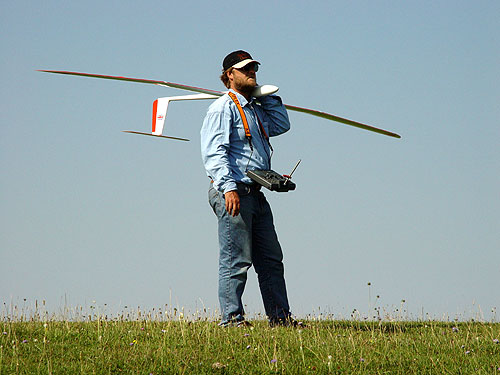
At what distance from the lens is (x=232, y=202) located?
657 cm

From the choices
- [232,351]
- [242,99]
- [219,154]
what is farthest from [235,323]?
[242,99]

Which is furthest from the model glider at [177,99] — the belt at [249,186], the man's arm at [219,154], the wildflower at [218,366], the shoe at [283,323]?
the wildflower at [218,366]

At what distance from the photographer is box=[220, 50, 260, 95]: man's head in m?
7.22

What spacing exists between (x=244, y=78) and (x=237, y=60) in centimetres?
24

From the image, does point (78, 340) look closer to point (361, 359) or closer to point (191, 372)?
point (191, 372)

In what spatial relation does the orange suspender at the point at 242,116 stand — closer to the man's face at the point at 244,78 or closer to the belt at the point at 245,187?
the man's face at the point at 244,78

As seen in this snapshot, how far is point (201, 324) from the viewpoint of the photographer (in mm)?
7055

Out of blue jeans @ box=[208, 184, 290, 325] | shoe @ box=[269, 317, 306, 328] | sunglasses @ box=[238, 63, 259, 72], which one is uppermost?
sunglasses @ box=[238, 63, 259, 72]

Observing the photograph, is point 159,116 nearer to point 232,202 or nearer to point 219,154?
point 219,154

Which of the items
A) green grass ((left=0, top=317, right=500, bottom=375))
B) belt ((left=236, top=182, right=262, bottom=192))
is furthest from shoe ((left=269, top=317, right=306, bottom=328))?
belt ((left=236, top=182, right=262, bottom=192))

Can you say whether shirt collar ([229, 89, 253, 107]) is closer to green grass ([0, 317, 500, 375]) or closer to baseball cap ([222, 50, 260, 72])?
baseball cap ([222, 50, 260, 72])

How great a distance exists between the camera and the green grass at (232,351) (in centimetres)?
494

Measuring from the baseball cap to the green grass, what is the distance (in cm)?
303

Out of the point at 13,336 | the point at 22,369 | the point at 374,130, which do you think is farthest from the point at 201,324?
the point at 374,130
